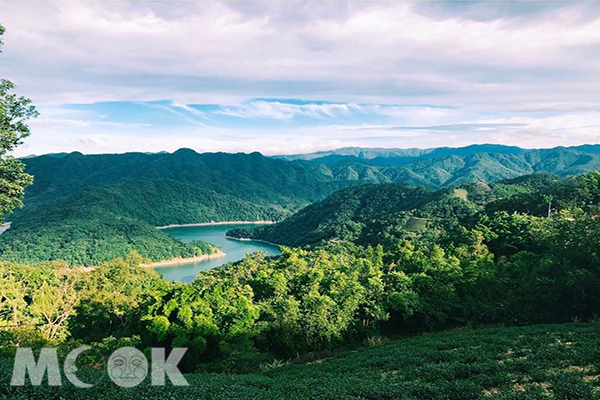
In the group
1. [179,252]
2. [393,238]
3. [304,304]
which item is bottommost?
[179,252]

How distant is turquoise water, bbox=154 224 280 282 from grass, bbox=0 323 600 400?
47.8 metres

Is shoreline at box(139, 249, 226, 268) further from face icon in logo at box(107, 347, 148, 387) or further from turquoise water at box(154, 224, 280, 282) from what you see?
face icon in logo at box(107, 347, 148, 387)

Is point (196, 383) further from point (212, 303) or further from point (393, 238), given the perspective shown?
point (393, 238)

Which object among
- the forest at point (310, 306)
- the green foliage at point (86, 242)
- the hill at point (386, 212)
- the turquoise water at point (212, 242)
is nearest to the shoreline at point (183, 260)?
the green foliage at point (86, 242)

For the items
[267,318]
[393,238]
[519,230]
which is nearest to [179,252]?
[393,238]

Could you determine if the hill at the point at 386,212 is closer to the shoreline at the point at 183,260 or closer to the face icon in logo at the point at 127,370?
the shoreline at the point at 183,260

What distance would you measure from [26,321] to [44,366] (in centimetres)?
1408

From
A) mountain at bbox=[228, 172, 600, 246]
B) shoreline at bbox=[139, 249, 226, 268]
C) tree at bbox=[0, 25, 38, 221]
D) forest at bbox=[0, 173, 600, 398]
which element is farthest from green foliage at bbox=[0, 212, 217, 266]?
tree at bbox=[0, 25, 38, 221]

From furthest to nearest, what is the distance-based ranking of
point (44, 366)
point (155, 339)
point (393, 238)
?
point (393, 238), point (155, 339), point (44, 366)

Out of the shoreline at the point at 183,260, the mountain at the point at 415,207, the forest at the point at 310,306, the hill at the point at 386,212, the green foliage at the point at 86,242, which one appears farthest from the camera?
the shoreline at the point at 183,260

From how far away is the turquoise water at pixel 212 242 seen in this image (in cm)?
9574

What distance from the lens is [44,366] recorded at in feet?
27.4

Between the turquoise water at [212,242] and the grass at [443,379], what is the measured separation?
47.8 metres

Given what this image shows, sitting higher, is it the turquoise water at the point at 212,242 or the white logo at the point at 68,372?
the white logo at the point at 68,372
